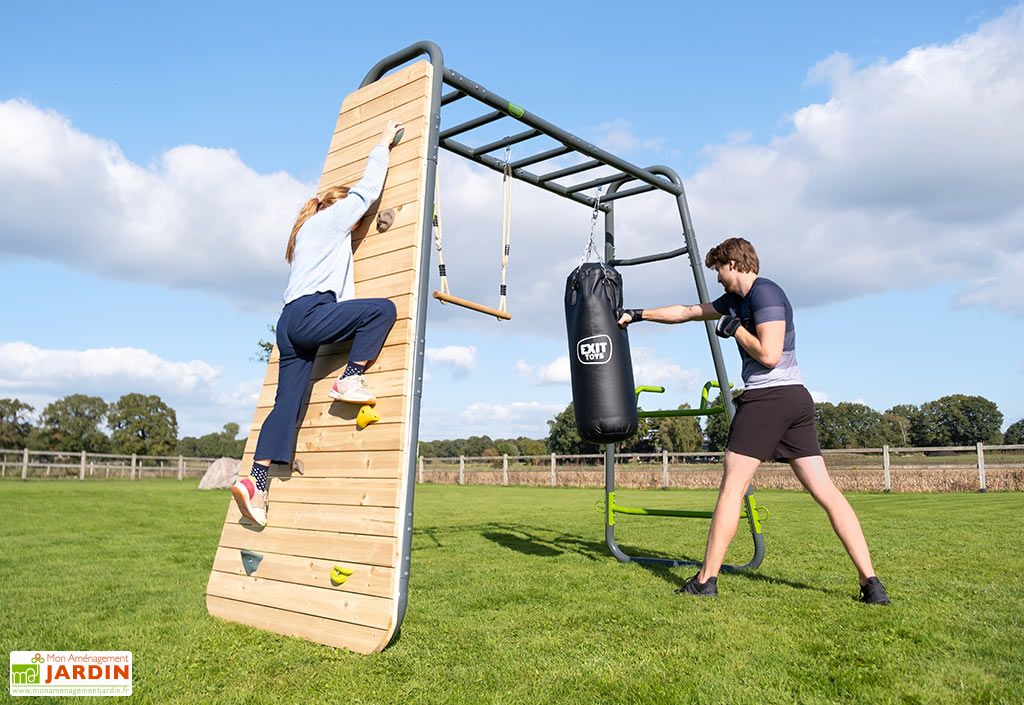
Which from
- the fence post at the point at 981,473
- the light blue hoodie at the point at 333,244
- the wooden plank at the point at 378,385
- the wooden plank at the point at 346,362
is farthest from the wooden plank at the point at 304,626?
the fence post at the point at 981,473

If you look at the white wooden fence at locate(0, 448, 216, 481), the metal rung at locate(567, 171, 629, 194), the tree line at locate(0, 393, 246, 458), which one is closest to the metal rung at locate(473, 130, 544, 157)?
the metal rung at locate(567, 171, 629, 194)

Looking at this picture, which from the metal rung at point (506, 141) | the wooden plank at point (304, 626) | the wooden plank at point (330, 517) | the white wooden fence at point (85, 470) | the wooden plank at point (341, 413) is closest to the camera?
the wooden plank at point (304, 626)

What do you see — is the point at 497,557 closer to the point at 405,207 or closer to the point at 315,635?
the point at 315,635

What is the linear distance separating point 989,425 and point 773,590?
94.1 m

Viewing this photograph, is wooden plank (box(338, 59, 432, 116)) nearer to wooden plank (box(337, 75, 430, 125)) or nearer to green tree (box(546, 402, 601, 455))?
wooden plank (box(337, 75, 430, 125))

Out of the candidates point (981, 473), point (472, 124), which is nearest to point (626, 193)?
point (472, 124)

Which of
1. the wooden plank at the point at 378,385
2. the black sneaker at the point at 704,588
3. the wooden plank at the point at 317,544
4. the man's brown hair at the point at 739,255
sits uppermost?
the man's brown hair at the point at 739,255

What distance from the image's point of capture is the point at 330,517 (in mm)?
3322

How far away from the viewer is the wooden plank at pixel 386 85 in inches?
152

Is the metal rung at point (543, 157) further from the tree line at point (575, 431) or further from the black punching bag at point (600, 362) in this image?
the tree line at point (575, 431)

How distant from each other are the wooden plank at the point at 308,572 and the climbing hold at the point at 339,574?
15 mm

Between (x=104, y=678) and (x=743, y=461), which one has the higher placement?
(x=743, y=461)

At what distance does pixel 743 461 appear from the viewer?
148 inches

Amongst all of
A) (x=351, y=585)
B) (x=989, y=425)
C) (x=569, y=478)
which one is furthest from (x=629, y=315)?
(x=989, y=425)
